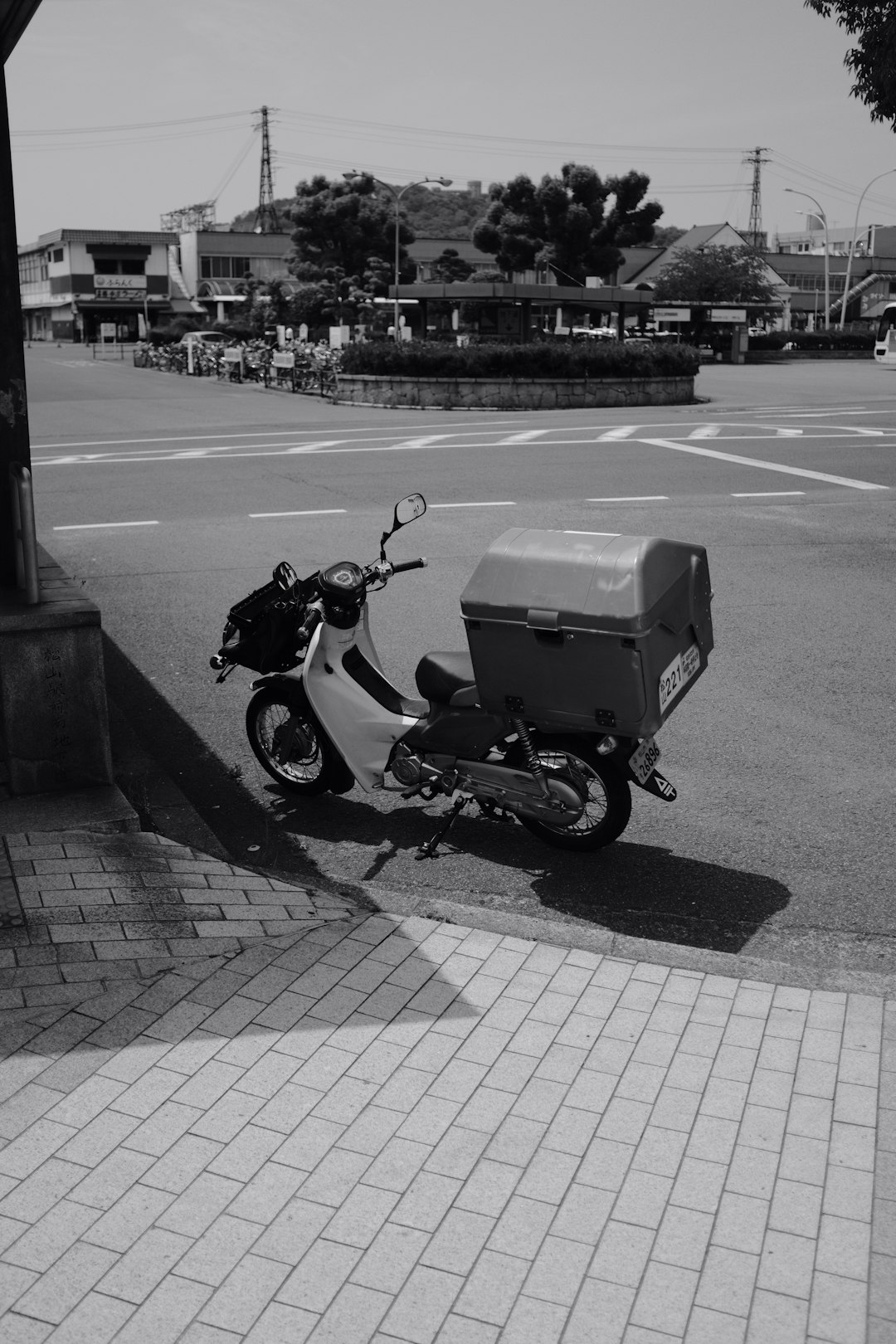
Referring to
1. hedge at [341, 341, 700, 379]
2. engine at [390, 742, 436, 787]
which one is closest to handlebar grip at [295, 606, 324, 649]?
engine at [390, 742, 436, 787]

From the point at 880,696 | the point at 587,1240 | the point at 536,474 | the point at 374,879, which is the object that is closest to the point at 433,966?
the point at 374,879

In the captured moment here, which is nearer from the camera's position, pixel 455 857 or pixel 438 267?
pixel 455 857

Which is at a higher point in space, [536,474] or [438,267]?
[438,267]

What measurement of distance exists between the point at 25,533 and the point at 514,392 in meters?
24.4

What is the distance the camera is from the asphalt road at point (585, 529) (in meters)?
5.09

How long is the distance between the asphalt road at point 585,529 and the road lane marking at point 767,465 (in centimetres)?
10

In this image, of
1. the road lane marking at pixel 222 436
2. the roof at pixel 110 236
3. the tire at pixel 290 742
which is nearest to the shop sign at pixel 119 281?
the roof at pixel 110 236

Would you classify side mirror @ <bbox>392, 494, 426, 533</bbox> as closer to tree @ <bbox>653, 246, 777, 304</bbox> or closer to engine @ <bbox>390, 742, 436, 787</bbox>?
engine @ <bbox>390, 742, 436, 787</bbox>

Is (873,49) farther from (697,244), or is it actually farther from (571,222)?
(697,244)

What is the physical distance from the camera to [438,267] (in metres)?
83.9

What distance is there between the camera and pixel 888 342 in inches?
2105

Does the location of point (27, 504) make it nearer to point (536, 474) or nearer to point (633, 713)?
point (633, 713)

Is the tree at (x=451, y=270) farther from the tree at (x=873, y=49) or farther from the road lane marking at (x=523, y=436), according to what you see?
the tree at (x=873, y=49)

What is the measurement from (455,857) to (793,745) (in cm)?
215
